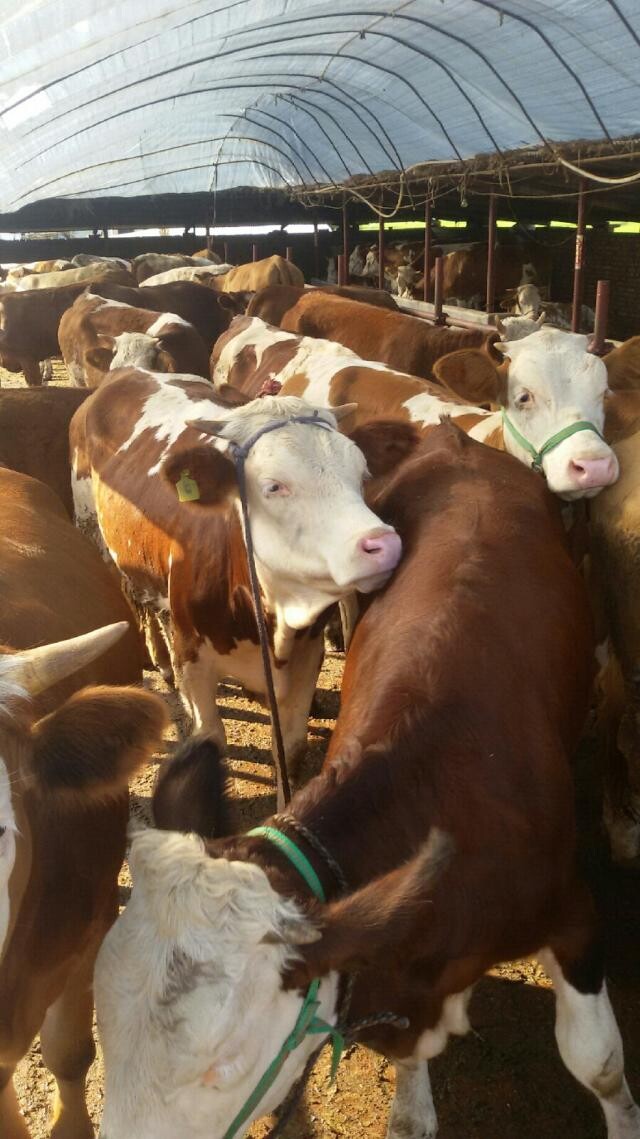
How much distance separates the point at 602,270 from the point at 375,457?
529 inches

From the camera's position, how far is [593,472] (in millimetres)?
2943

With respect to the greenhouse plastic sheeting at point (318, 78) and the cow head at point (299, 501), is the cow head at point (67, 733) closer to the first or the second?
the cow head at point (299, 501)

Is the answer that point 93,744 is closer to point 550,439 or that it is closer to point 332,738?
point 332,738

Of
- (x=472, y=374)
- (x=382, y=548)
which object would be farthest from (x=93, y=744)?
(x=472, y=374)

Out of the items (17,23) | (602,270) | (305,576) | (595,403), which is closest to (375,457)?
(305,576)

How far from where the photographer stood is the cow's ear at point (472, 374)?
357 centimetres

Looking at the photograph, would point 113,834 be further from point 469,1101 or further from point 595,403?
point 595,403

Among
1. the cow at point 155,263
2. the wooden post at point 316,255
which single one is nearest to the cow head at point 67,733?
the cow at point 155,263

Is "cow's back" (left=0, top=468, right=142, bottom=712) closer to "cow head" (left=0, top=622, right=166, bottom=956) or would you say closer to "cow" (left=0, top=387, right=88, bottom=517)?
"cow head" (left=0, top=622, right=166, bottom=956)

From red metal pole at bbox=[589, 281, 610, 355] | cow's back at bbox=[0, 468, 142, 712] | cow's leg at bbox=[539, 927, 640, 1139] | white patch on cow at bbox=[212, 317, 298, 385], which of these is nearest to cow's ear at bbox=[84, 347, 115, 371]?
white patch on cow at bbox=[212, 317, 298, 385]

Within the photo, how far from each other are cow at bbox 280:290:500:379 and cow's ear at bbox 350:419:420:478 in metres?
2.46

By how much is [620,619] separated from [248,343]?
4320 millimetres

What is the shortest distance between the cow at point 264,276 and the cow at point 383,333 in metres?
5.26

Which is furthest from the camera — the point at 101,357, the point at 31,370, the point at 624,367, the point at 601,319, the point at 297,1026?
the point at 31,370
